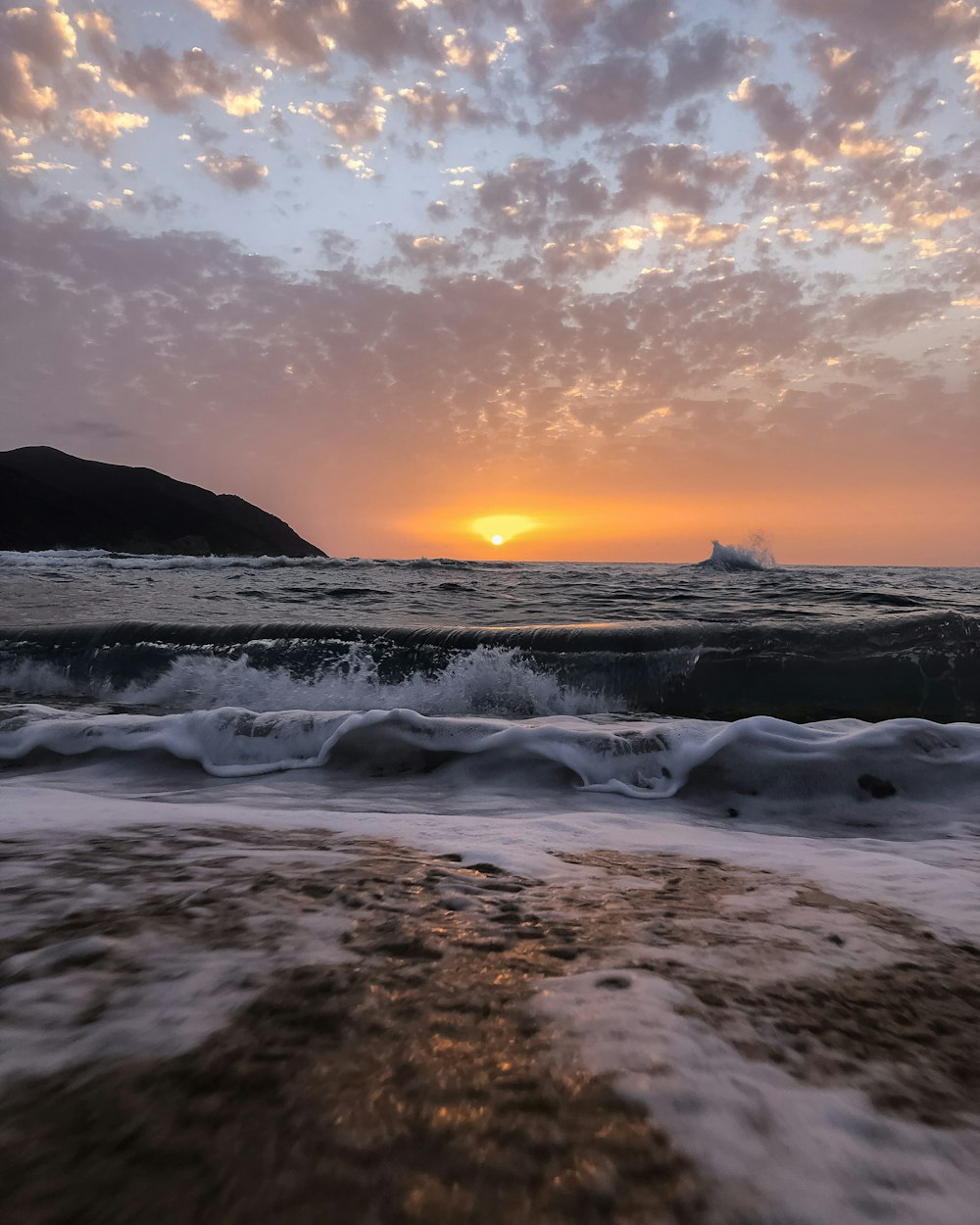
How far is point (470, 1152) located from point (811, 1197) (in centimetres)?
44

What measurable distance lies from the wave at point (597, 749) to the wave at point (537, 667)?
193 cm

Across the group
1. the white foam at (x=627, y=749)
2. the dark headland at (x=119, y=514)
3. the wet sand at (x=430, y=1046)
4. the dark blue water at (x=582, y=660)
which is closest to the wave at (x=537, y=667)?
the dark blue water at (x=582, y=660)

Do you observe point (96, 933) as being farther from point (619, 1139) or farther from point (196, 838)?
point (619, 1139)

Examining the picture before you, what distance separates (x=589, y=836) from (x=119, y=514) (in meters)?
102

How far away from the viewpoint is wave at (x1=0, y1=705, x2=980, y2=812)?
359cm

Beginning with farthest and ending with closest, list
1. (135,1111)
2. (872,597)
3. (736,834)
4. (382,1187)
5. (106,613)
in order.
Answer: (872,597) < (106,613) < (736,834) < (135,1111) < (382,1187)

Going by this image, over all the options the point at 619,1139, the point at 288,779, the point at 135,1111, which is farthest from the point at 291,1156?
the point at 288,779

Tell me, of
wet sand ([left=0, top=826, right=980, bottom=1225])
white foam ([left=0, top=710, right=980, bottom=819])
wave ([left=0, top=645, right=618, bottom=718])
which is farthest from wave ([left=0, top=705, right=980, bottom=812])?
wave ([left=0, top=645, right=618, bottom=718])

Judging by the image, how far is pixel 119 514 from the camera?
89.1 m

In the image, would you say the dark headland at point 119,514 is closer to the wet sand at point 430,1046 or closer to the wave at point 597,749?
Answer: the wave at point 597,749

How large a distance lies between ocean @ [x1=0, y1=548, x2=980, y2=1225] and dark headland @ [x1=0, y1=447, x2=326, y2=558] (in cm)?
8047

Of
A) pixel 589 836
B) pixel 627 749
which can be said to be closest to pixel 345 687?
pixel 627 749

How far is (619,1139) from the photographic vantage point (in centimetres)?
85

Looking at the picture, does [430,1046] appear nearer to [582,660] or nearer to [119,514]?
[582,660]
